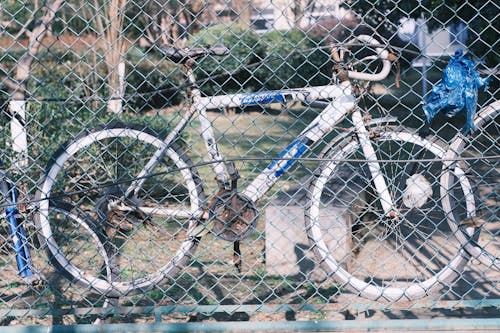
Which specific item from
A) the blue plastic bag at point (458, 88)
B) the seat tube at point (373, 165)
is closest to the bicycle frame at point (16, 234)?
the seat tube at point (373, 165)

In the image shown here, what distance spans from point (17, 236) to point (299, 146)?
5.36 feet

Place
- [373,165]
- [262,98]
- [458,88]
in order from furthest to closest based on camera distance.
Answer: [373,165] → [262,98] → [458,88]

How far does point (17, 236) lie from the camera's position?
12.7ft

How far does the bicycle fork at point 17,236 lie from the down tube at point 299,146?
48.8 inches

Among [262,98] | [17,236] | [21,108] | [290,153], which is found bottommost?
[17,236]

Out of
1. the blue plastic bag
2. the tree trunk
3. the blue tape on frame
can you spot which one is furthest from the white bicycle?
the tree trunk

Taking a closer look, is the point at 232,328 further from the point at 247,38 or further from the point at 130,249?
the point at 247,38

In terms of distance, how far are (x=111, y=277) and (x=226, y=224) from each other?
0.70 meters

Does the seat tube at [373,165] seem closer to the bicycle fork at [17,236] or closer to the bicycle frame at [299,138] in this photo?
the bicycle frame at [299,138]

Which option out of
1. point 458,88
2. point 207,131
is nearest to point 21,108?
point 207,131

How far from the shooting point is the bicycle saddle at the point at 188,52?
3687mm

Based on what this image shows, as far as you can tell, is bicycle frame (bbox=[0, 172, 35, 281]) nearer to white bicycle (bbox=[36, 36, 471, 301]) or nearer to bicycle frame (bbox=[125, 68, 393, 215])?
white bicycle (bbox=[36, 36, 471, 301])

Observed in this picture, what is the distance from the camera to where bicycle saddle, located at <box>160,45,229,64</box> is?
145 inches

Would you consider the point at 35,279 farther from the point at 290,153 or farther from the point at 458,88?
the point at 458,88
